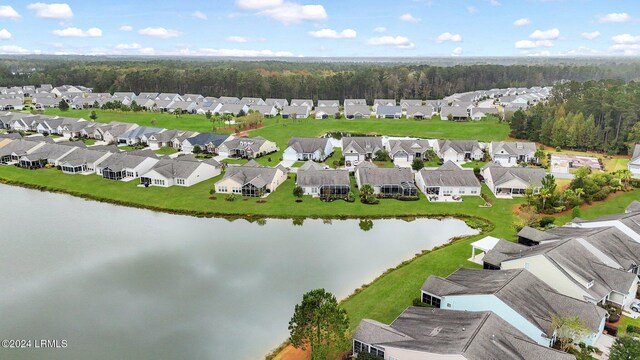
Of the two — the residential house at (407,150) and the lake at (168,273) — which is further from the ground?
the residential house at (407,150)

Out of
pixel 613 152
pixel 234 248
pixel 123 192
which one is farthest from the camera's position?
pixel 613 152

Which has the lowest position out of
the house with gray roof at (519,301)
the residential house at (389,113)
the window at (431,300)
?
the window at (431,300)

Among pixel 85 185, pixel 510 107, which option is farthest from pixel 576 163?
pixel 85 185

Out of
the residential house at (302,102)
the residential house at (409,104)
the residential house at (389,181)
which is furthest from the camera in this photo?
the residential house at (302,102)

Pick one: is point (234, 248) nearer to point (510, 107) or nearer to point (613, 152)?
point (613, 152)

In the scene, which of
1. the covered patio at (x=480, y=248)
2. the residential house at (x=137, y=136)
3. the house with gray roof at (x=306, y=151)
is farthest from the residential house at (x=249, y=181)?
the residential house at (x=137, y=136)

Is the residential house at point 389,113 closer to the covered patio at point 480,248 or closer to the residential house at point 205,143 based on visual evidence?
the residential house at point 205,143

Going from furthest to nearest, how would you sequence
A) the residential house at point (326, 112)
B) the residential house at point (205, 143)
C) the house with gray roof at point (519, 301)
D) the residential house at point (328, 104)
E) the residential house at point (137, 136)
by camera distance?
the residential house at point (328, 104) < the residential house at point (326, 112) < the residential house at point (137, 136) < the residential house at point (205, 143) < the house with gray roof at point (519, 301)
